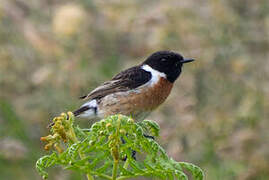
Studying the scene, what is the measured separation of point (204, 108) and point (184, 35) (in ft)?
2.70

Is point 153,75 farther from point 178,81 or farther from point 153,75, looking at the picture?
point 178,81

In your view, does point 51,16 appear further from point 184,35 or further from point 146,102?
point 146,102

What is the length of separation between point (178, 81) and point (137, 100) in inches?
32.8

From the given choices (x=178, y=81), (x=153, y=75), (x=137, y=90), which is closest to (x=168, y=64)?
(x=153, y=75)

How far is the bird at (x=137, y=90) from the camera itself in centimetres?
438

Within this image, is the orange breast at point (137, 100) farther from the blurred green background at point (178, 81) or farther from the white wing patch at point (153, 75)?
the blurred green background at point (178, 81)

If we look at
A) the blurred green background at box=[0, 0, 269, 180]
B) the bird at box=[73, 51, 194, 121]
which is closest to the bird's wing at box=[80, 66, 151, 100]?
the bird at box=[73, 51, 194, 121]

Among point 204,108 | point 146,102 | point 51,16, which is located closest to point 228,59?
point 204,108

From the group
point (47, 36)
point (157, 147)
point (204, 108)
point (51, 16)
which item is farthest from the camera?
point (51, 16)

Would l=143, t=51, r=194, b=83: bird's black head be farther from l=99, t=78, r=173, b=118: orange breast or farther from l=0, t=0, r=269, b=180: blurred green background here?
l=0, t=0, r=269, b=180: blurred green background

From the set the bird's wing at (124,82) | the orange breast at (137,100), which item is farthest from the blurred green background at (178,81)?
the bird's wing at (124,82)

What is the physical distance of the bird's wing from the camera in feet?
14.8

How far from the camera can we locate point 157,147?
1672 mm

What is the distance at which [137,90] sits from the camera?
→ 4.49 metres
